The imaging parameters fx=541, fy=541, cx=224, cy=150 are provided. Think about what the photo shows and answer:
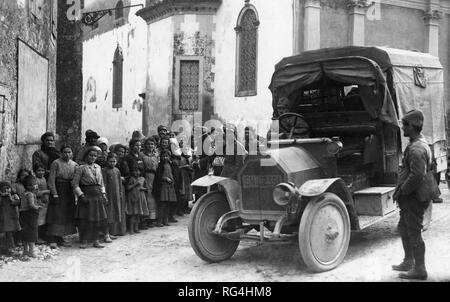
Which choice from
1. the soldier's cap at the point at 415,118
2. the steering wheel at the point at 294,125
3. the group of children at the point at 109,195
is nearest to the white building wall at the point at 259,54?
the group of children at the point at 109,195

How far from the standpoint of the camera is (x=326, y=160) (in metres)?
6.95

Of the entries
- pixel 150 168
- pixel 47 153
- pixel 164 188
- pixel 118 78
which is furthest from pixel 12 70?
pixel 118 78

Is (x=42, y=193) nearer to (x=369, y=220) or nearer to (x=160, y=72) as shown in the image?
(x=369, y=220)

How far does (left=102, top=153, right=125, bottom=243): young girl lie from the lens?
8.32m

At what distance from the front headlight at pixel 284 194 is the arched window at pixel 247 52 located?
421 inches

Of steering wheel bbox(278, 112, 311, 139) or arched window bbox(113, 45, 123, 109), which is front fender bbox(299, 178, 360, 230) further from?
arched window bbox(113, 45, 123, 109)

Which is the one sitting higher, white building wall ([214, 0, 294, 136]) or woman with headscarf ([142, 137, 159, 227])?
white building wall ([214, 0, 294, 136])

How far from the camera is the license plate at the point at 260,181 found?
21.5 ft

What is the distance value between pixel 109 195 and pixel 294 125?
303cm

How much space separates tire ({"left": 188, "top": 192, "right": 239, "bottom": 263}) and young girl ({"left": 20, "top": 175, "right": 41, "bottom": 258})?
210cm

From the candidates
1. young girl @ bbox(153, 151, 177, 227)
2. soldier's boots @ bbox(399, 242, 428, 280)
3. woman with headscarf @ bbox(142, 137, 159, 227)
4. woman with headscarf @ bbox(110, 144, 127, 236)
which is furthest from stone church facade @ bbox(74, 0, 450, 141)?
soldier's boots @ bbox(399, 242, 428, 280)

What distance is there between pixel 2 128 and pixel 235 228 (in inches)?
146
